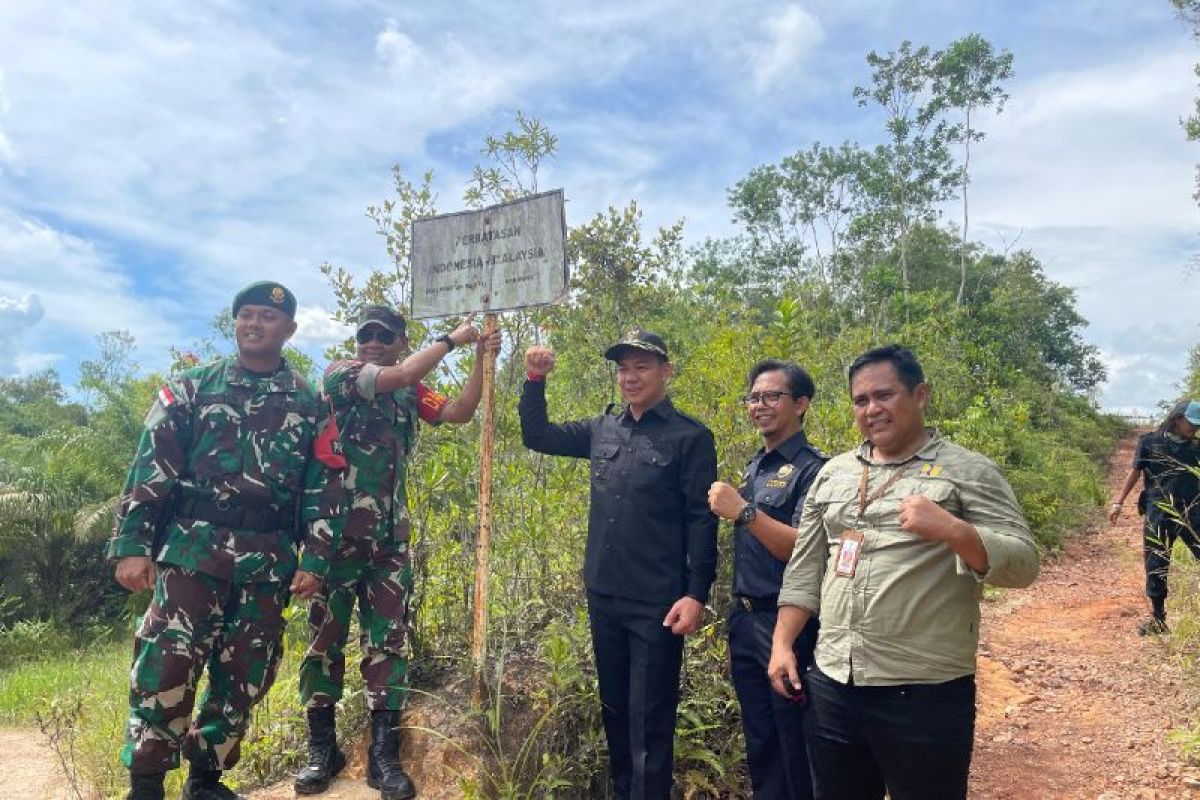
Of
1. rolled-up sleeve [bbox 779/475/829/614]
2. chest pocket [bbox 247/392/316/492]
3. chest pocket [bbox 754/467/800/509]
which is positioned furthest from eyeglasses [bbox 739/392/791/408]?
chest pocket [bbox 247/392/316/492]

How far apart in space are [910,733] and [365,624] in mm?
2244

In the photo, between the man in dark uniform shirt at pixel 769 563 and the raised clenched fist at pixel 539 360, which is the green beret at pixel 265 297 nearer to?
the raised clenched fist at pixel 539 360

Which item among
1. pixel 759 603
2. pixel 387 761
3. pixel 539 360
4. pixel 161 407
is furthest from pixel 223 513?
pixel 759 603

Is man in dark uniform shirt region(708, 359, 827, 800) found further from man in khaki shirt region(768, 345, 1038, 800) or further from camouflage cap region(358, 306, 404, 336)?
camouflage cap region(358, 306, 404, 336)

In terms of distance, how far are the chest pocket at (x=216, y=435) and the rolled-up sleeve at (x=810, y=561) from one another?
216cm

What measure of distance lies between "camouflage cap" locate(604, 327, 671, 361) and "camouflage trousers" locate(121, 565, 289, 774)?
64.9 inches

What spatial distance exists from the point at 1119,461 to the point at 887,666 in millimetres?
22173

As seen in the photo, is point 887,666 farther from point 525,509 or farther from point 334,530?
point 525,509

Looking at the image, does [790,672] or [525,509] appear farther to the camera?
[525,509]

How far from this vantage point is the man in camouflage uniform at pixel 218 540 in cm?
288

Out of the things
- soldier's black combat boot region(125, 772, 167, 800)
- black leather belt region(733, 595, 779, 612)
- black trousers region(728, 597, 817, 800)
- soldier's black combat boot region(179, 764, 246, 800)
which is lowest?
soldier's black combat boot region(179, 764, 246, 800)

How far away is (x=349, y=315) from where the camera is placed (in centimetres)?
415

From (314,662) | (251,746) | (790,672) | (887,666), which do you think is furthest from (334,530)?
(887,666)

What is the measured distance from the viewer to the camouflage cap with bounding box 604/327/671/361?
290 cm
